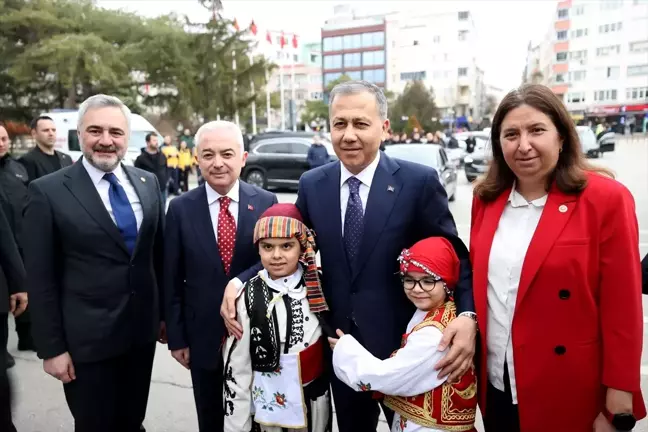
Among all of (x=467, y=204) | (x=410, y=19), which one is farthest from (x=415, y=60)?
(x=467, y=204)

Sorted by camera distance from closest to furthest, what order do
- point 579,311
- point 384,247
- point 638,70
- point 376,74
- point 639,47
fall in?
point 579,311, point 384,247, point 639,47, point 638,70, point 376,74

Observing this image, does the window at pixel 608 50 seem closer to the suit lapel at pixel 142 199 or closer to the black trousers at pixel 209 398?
the suit lapel at pixel 142 199

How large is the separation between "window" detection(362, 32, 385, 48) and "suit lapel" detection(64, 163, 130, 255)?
86.2 m

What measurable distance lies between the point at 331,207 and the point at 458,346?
82 centimetres

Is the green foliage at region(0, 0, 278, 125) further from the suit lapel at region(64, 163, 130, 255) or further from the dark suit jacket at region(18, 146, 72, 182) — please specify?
the suit lapel at region(64, 163, 130, 255)

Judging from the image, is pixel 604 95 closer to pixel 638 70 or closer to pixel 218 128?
pixel 638 70

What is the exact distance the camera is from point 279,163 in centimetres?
1527

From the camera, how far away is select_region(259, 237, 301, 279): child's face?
2.21 meters

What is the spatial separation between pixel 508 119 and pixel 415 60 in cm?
8255

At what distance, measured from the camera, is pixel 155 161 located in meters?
10.8

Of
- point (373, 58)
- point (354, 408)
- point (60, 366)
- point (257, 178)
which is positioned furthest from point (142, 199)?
point (373, 58)

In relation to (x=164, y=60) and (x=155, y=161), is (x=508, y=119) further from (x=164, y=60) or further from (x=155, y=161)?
(x=164, y=60)

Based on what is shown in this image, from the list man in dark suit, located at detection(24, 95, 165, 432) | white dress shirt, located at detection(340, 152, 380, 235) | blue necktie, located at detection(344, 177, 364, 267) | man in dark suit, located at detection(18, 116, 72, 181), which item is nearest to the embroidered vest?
blue necktie, located at detection(344, 177, 364, 267)

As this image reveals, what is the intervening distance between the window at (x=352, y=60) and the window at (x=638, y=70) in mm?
40532
